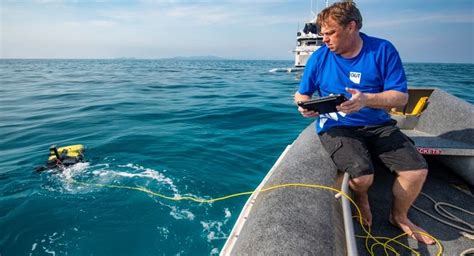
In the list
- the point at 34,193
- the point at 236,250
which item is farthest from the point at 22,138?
the point at 236,250

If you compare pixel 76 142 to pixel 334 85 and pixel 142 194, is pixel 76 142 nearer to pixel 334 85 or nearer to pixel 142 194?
pixel 142 194

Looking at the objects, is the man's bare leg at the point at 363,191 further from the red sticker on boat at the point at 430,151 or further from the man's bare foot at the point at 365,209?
the red sticker on boat at the point at 430,151

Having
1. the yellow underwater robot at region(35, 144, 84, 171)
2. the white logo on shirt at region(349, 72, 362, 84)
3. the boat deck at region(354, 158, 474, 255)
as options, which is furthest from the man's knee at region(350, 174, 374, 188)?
the yellow underwater robot at region(35, 144, 84, 171)

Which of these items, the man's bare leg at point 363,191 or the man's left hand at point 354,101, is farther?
the man's bare leg at point 363,191

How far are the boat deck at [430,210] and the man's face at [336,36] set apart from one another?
1.61 m

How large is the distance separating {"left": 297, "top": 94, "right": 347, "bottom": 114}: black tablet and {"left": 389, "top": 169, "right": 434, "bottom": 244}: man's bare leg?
83 cm

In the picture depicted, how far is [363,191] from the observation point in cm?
255

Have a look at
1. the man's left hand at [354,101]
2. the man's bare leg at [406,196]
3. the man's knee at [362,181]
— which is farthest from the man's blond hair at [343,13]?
the man's bare leg at [406,196]

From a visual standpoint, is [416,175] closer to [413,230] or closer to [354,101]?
[413,230]

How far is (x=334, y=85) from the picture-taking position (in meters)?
2.73

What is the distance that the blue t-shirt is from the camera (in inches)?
99.0

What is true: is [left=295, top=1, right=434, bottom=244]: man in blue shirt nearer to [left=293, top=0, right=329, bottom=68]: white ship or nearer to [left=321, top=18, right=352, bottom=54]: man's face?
[left=321, top=18, right=352, bottom=54]: man's face

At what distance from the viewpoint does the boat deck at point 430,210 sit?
2580 mm

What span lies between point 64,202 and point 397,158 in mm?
4629
